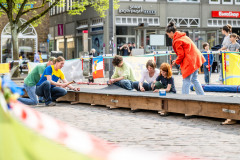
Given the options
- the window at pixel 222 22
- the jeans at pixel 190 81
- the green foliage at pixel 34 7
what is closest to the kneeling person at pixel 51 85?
the jeans at pixel 190 81

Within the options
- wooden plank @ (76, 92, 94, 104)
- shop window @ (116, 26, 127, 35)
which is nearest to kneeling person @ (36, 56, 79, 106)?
wooden plank @ (76, 92, 94, 104)

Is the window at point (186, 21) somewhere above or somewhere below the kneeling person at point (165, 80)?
above

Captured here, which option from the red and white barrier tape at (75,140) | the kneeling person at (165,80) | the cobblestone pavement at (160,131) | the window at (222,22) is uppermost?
the window at (222,22)

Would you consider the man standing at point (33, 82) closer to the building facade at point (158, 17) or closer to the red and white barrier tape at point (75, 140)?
the red and white barrier tape at point (75, 140)

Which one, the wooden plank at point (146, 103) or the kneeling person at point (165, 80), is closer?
the wooden plank at point (146, 103)

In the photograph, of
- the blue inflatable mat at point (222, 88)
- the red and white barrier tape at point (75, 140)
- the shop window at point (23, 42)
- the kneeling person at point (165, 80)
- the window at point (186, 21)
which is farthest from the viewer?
the shop window at point (23, 42)

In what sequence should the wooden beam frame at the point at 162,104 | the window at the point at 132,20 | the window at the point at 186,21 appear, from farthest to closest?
the window at the point at 186,21 → the window at the point at 132,20 → the wooden beam frame at the point at 162,104

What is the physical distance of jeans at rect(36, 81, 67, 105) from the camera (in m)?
11.8

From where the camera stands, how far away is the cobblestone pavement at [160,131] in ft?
19.5

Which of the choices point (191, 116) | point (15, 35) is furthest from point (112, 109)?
point (15, 35)

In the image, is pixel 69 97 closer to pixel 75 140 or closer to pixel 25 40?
pixel 75 140

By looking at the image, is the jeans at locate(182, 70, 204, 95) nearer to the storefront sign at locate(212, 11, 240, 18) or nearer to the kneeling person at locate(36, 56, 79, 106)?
the kneeling person at locate(36, 56, 79, 106)

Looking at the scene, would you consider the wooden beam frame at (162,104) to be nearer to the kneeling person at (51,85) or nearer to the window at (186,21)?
the kneeling person at (51,85)

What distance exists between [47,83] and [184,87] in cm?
345
